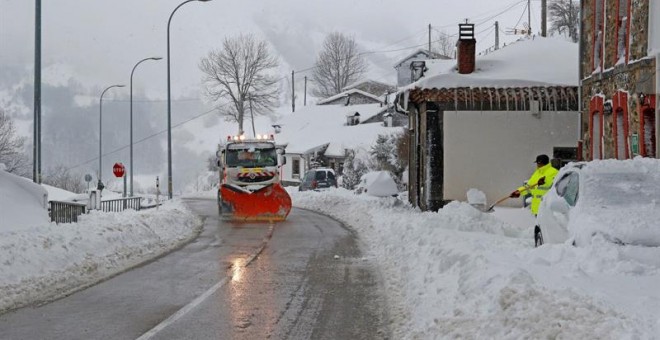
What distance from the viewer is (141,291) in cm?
990

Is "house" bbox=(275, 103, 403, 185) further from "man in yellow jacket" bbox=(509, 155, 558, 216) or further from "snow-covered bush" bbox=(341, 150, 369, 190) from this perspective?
"man in yellow jacket" bbox=(509, 155, 558, 216)

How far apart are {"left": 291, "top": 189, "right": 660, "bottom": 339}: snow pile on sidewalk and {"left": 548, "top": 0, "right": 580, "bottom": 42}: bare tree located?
66738 mm

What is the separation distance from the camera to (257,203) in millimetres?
22797

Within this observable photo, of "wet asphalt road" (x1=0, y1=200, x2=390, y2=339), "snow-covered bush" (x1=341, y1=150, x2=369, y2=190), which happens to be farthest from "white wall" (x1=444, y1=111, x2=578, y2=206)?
"snow-covered bush" (x1=341, y1=150, x2=369, y2=190)

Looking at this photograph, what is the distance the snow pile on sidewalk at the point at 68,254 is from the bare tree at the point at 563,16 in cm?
6468

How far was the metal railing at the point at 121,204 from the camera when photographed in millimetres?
27772

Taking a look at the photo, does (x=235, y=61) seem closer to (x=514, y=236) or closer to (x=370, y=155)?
(x=370, y=155)

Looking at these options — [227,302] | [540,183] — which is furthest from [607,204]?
[227,302]

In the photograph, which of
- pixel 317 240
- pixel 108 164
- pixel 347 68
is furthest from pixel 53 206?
pixel 108 164

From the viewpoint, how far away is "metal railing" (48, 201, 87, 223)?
61.2ft

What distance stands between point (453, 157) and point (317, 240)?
283 inches

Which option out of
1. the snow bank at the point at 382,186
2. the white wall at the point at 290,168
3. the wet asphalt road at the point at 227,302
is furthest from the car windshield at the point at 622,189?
A: the white wall at the point at 290,168

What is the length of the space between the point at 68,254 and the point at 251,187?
1115cm

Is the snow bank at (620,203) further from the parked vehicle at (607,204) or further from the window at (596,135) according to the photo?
the window at (596,135)
